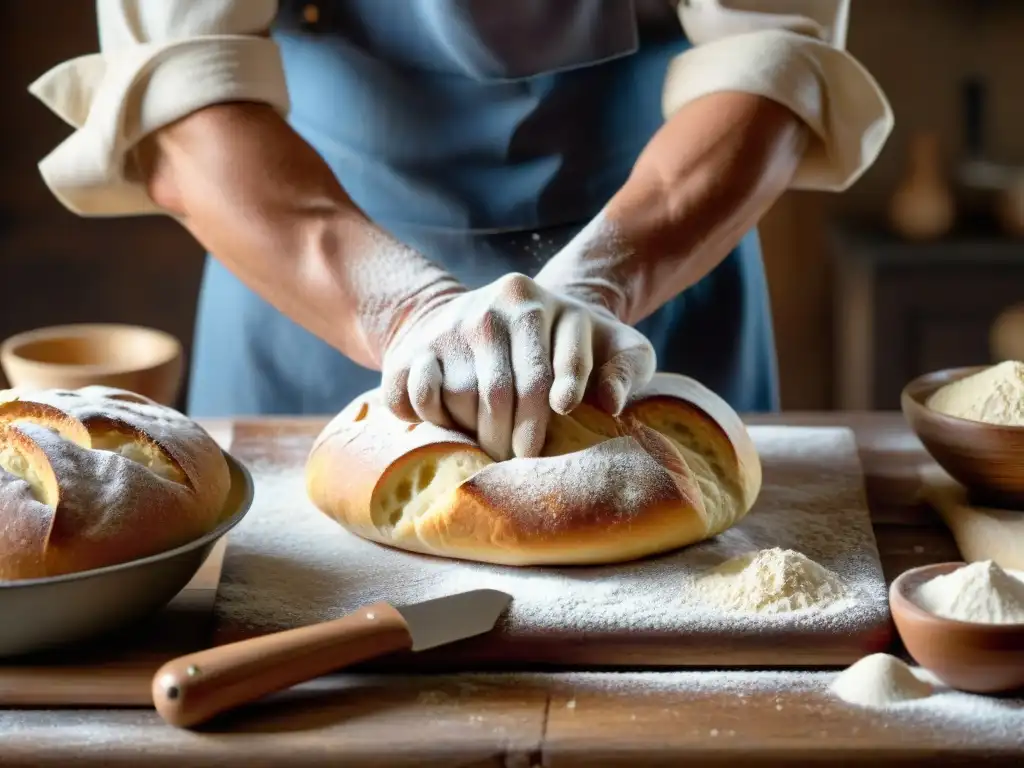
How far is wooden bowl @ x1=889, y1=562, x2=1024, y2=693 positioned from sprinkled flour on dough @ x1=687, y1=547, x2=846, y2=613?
0.33 feet

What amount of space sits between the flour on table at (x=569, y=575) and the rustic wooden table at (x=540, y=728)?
5 centimetres

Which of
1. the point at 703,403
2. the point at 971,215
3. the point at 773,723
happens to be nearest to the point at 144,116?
the point at 703,403

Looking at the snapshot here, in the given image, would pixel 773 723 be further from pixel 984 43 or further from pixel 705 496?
pixel 984 43

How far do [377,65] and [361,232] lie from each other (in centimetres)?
36

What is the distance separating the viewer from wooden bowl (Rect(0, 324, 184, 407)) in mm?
1435

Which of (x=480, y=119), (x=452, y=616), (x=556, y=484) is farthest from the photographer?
(x=480, y=119)

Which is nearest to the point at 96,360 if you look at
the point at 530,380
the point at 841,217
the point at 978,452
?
the point at 530,380

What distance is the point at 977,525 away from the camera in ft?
4.07

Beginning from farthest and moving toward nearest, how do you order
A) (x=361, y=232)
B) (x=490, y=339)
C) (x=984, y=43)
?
(x=984, y=43)
(x=361, y=232)
(x=490, y=339)

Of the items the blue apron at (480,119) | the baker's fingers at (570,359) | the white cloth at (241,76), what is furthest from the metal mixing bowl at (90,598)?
the blue apron at (480,119)

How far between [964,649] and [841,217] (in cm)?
269

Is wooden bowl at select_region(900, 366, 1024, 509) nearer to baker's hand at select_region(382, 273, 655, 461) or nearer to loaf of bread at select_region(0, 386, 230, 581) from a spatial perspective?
baker's hand at select_region(382, 273, 655, 461)

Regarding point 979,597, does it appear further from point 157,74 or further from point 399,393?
point 157,74

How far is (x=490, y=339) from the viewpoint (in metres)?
1.20
